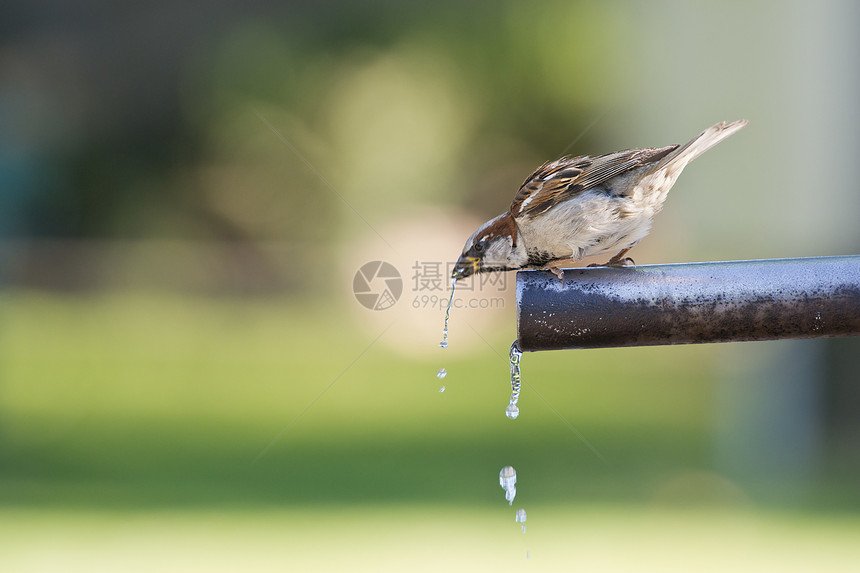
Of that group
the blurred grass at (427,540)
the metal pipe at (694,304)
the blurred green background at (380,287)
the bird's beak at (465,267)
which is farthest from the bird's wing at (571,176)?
the blurred grass at (427,540)

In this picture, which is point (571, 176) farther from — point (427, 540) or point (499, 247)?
point (427, 540)

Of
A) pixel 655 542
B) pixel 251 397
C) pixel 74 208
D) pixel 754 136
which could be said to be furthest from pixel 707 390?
pixel 74 208

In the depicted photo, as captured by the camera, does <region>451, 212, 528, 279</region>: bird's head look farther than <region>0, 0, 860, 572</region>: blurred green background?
No

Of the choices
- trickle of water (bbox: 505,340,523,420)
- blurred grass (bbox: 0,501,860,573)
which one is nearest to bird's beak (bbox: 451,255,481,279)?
trickle of water (bbox: 505,340,523,420)

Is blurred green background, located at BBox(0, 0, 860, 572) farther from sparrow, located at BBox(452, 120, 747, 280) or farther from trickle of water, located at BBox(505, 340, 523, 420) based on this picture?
trickle of water, located at BBox(505, 340, 523, 420)

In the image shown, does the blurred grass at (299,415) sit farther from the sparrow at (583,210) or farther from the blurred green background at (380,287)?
the sparrow at (583,210)

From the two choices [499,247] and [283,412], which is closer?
[499,247]

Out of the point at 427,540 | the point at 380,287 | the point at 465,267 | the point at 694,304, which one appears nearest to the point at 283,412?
the point at 380,287
